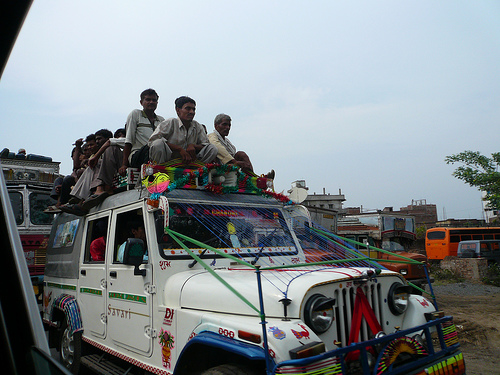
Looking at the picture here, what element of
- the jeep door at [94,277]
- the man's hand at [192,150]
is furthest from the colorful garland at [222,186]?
the jeep door at [94,277]

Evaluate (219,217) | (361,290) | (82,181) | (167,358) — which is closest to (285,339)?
(361,290)

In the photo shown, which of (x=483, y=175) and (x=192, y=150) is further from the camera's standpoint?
(x=483, y=175)

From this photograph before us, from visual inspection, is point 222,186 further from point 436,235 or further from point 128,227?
point 436,235

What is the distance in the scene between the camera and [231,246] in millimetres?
3705

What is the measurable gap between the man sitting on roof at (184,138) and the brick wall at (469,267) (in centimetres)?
1378

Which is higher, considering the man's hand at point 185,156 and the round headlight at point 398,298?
the man's hand at point 185,156

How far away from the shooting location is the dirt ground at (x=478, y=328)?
5.08 m

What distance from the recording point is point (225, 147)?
4.96 metres

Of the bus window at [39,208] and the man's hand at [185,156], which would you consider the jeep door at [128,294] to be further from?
the bus window at [39,208]

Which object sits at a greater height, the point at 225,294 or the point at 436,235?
the point at 225,294

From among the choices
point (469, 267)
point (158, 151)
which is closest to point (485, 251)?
point (469, 267)

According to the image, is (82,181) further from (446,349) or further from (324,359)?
(446,349)

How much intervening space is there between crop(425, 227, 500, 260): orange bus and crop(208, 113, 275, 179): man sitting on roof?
65.2 feet

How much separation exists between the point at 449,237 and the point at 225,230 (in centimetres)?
2106
